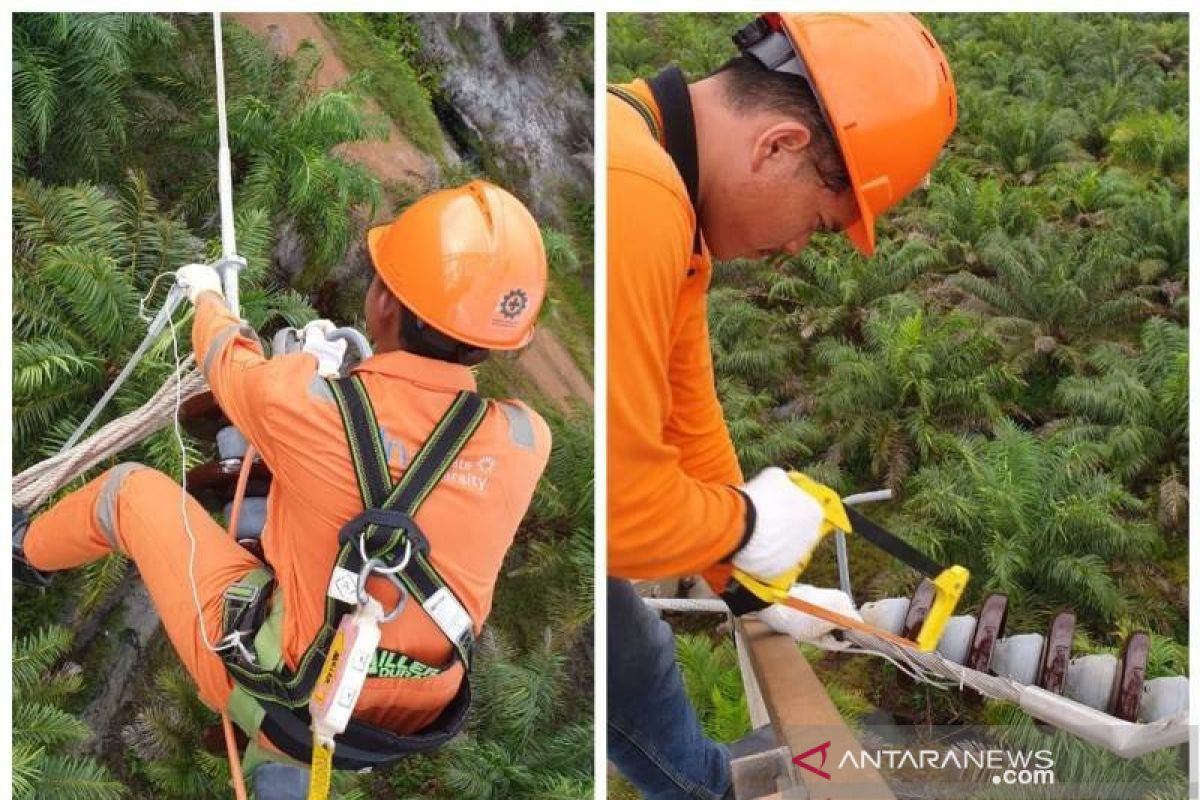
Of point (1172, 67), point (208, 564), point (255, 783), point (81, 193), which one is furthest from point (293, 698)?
point (1172, 67)

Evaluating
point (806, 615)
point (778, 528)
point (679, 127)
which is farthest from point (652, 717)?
point (679, 127)

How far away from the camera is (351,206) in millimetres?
2957

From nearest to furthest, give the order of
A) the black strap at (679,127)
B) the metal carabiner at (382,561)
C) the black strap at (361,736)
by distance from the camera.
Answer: the metal carabiner at (382,561), the black strap at (679,127), the black strap at (361,736)

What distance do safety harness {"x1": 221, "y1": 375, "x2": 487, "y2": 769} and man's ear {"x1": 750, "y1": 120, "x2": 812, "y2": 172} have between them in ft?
2.08

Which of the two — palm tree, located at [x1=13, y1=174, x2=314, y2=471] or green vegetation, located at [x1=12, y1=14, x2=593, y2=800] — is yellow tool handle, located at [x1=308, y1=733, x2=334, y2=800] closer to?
green vegetation, located at [x1=12, y1=14, x2=593, y2=800]

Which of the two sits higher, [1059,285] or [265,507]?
[1059,285]

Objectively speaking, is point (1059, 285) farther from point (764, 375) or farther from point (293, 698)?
point (293, 698)

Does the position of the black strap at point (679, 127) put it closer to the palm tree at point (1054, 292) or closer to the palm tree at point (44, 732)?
the palm tree at point (1054, 292)

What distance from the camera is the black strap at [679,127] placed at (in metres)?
1.96

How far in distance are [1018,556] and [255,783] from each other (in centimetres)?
168

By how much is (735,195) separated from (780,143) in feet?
0.40

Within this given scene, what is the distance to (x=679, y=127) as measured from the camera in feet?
6.49

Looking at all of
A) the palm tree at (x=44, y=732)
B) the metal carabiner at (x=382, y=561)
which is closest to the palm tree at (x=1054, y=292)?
the metal carabiner at (x=382, y=561)

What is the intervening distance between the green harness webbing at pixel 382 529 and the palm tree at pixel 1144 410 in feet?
4.27
